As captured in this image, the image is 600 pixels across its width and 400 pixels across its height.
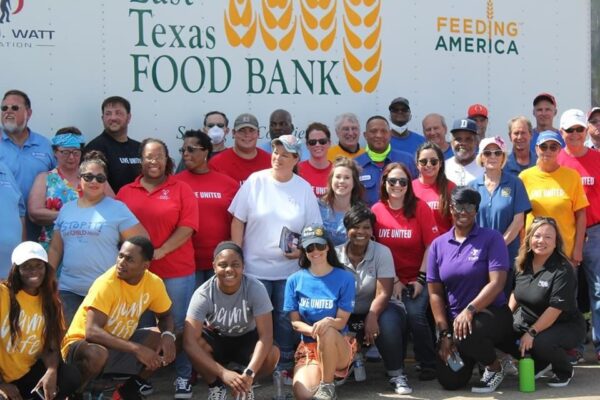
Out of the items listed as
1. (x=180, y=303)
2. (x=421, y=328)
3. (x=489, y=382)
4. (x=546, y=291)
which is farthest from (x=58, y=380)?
(x=546, y=291)

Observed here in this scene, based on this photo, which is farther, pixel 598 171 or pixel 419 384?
pixel 598 171

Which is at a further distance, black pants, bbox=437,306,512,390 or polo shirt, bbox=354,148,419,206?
polo shirt, bbox=354,148,419,206

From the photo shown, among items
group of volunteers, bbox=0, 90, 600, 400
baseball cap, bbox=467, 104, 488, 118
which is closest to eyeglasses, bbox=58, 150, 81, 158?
group of volunteers, bbox=0, 90, 600, 400

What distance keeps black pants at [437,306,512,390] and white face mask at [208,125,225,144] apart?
2271 mm

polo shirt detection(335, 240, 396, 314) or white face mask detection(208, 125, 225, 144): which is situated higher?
white face mask detection(208, 125, 225, 144)

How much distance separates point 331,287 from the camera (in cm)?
623

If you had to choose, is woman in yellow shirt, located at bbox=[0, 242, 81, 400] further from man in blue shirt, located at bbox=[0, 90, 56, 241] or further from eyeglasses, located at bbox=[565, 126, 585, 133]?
eyeglasses, located at bbox=[565, 126, 585, 133]

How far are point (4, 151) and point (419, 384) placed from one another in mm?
3263

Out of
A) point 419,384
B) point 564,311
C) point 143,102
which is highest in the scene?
point 143,102

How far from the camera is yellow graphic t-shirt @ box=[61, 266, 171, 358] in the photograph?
575 centimetres

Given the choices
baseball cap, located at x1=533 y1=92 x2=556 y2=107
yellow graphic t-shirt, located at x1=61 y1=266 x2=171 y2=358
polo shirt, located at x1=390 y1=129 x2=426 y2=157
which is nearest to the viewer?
yellow graphic t-shirt, located at x1=61 y1=266 x2=171 y2=358

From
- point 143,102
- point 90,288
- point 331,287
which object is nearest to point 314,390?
point 331,287

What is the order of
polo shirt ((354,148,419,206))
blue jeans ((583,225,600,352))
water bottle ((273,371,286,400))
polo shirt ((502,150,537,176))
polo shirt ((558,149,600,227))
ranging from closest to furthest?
1. water bottle ((273,371,286,400))
2. blue jeans ((583,225,600,352))
3. polo shirt ((558,149,600,227))
4. polo shirt ((354,148,419,206))
5. polo shirt ((502,150,537,176))

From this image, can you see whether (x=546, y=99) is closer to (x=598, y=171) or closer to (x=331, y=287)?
(x=598, y=171)
